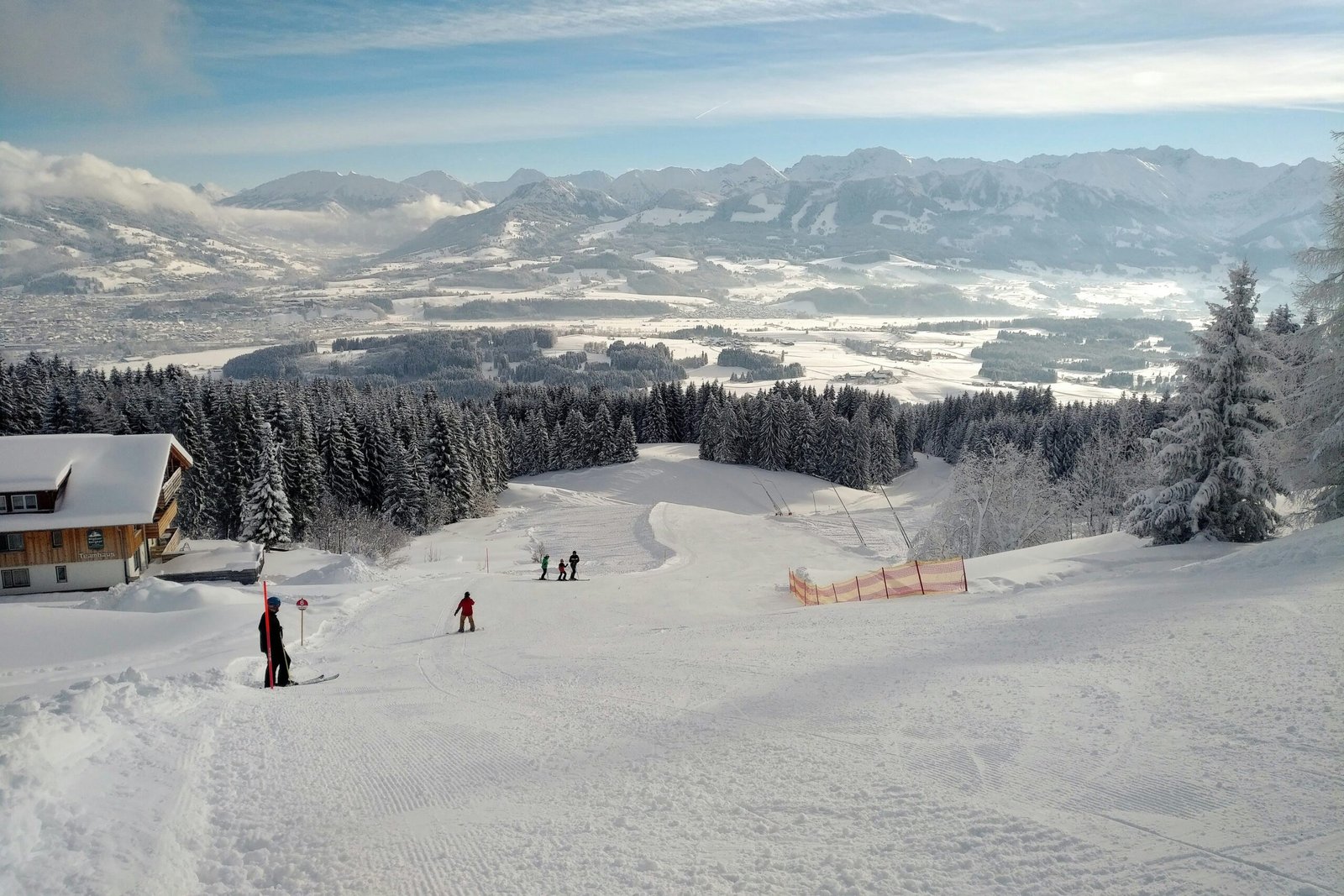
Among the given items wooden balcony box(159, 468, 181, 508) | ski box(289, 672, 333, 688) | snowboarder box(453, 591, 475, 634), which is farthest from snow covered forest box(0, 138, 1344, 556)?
ski box(289, 672, 333, 688)

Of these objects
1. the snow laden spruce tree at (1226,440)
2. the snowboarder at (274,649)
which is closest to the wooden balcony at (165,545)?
the snowboarder at (274,649)

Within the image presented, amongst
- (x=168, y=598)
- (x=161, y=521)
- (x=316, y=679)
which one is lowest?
(x=168, y=598)

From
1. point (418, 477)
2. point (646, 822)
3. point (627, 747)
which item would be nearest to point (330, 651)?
point (627, 747)

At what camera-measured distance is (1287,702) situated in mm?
8242

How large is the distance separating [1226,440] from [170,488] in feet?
139

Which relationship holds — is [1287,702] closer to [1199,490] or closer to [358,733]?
[358,733]

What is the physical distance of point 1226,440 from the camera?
22.5 m

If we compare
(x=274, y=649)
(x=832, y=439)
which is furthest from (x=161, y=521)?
(x=832, y=439)

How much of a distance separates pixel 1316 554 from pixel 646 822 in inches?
655

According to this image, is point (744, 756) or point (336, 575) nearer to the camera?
point (744, 756)

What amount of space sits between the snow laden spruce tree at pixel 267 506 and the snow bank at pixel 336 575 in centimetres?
1304

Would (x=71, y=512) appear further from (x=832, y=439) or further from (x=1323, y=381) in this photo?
(x=832, y=439)

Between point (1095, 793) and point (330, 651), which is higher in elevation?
point (1095, 793)

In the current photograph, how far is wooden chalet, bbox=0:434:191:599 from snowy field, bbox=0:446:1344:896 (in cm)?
1425
